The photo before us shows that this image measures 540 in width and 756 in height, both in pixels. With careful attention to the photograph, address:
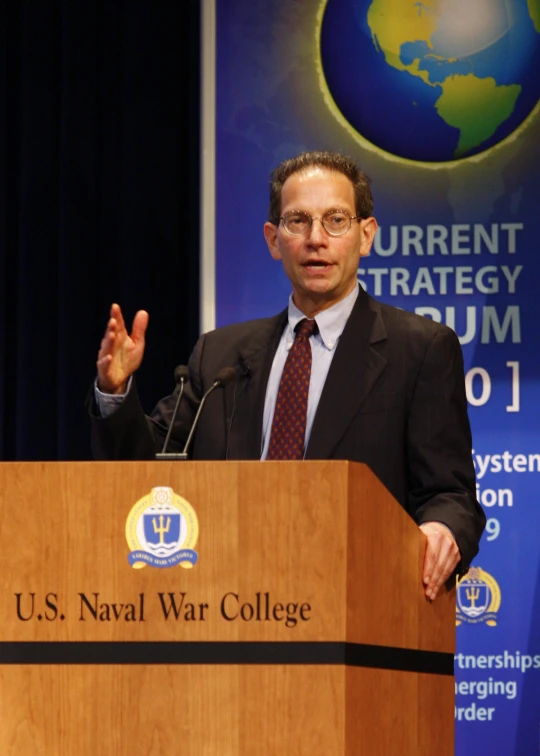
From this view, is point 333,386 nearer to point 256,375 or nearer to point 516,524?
point 256,375

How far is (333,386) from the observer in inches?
104

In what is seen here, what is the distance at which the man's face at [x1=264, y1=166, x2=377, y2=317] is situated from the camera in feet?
9.19

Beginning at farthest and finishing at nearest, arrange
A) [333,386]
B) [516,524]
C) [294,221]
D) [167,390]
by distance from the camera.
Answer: [167,390], [516,524], [294,221], [333,386]

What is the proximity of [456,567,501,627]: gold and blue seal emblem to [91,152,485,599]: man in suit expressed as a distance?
1.12 meters

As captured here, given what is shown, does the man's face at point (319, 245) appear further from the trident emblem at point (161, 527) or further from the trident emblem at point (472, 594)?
the trident emblem at point (472, 594)

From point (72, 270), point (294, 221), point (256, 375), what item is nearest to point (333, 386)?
point (256, 375)

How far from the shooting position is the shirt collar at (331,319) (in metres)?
2.81

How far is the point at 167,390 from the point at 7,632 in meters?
2.40

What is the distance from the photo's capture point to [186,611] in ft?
6.23

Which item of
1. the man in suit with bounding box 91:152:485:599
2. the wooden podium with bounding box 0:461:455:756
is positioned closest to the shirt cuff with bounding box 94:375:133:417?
the man in suit with bounding box 91:152:485:599

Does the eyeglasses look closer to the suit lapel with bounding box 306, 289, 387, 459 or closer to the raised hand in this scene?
the suit lapel with bounding box 306, 289, 387, 459

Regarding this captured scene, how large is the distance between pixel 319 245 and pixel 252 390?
358mm

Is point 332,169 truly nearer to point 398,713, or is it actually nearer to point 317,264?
point 317,264

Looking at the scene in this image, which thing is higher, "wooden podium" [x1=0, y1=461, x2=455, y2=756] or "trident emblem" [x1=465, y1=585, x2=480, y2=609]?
"wooden podium" [x1=0, y1=461, x2=455, y2=756]
